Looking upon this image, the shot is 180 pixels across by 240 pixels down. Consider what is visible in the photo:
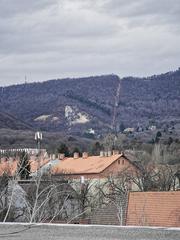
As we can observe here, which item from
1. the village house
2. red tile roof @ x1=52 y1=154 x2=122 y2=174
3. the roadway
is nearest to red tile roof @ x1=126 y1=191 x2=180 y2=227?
the roadway

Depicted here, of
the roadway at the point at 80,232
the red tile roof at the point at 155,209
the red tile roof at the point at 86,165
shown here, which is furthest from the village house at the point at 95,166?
the roadway at the point at 80,232

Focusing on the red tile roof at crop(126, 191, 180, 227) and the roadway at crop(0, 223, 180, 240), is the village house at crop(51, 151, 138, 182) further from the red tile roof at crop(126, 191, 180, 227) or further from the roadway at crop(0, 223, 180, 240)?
the roadway at crop(0, 223, 180, 240)

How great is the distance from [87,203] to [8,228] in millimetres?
52718

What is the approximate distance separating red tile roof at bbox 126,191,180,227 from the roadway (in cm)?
2384

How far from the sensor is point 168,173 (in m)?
67.2

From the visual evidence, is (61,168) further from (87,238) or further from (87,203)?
(87,238)

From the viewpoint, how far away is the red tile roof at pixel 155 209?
32688 mm

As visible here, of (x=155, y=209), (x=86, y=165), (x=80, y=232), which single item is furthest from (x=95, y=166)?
(x=80, y=232)

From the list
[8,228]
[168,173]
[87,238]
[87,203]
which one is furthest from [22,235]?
[168,173]

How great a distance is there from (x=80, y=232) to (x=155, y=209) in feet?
86.0

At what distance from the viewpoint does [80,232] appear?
828cm

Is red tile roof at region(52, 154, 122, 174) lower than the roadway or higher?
lower

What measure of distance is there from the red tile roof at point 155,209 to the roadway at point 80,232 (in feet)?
78.2

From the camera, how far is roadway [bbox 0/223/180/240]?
7879 millimetres
